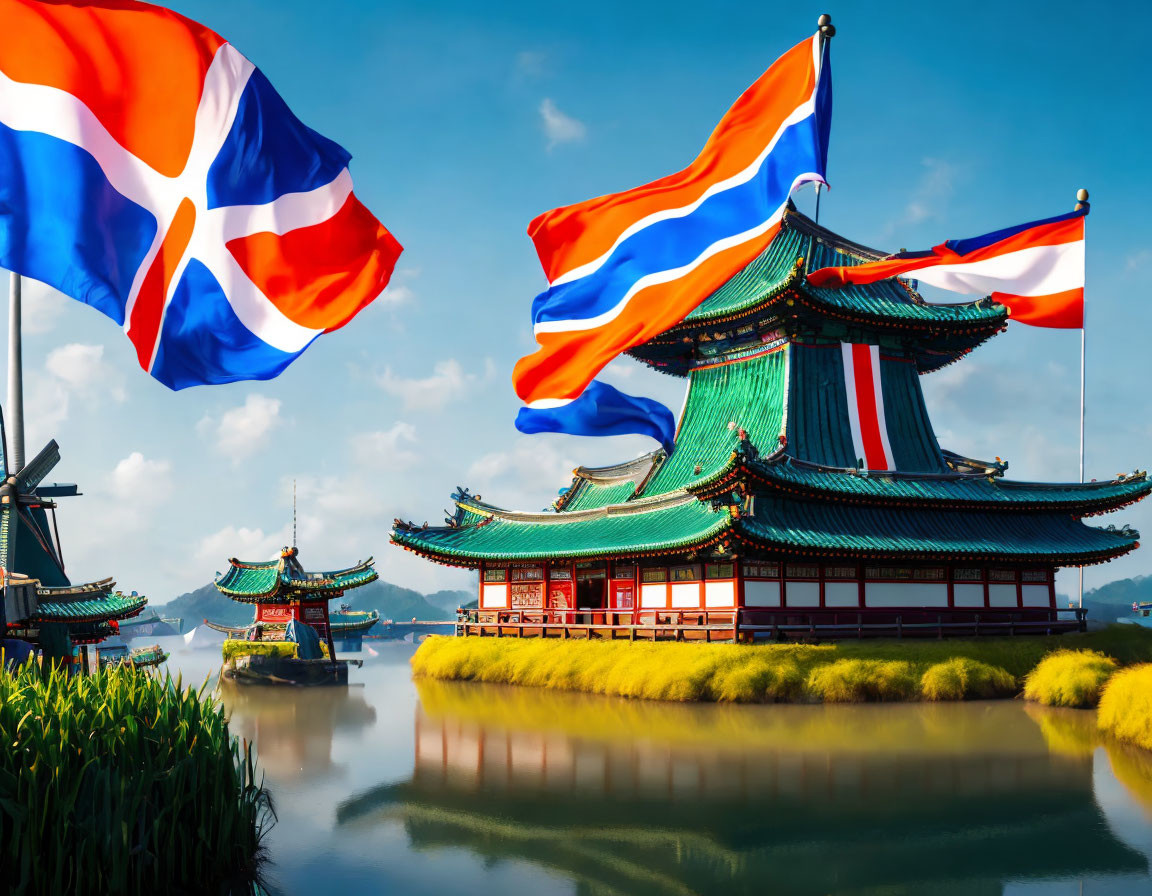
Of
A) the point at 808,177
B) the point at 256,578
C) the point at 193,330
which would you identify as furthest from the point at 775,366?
the point at 256,578

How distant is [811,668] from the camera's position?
24.5 meters

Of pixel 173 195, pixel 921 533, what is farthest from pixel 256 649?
pixel 173 195

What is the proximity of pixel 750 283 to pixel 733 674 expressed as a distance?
15460mm

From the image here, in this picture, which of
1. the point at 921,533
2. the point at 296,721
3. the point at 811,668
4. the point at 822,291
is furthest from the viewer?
the point at 822,291

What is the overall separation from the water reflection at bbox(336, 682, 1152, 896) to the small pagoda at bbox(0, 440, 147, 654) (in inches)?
214

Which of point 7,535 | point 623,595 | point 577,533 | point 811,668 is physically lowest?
point 811,668

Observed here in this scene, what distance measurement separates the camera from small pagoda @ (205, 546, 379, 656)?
4275 cm

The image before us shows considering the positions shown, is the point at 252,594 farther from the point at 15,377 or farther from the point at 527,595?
the point at 15,377

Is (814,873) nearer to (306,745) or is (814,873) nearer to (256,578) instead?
(306,745)

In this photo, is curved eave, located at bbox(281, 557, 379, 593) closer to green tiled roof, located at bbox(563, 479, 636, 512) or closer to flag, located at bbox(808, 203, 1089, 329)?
green tiled roof, located at bbox(563, 479, 636, 512)

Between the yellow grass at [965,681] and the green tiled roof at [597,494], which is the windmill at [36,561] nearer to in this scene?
the green tiled roof at [597,494]

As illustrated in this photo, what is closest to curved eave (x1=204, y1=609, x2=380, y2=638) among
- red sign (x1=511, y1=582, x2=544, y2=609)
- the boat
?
the boat

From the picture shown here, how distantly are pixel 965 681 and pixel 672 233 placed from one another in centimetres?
1464

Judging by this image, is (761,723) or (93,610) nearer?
(761,723)
